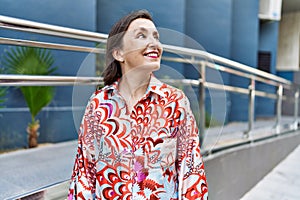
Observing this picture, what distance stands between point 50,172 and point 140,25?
1.18 meters

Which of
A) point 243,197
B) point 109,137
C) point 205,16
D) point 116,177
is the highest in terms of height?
point 205,16

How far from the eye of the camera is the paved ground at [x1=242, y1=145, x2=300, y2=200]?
231 cm

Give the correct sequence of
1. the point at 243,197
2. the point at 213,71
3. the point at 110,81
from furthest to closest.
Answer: the point at 243,197 < the point at 213,71 < the point at 110,81

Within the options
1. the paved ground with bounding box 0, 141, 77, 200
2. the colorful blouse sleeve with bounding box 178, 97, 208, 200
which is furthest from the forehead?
the paved ground with bounding box 0, 141, 77, 200

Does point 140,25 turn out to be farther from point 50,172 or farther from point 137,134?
point 50,172

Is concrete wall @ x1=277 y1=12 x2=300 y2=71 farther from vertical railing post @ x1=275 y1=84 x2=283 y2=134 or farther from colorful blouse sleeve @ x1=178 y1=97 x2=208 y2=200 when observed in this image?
colorful blouse sleeve @ x1=178 y1=97 x2=208 y2=200

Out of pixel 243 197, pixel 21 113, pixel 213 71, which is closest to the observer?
pixel 213 71

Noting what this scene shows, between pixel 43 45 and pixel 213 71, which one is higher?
pixel 43 45

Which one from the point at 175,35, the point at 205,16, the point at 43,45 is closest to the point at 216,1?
the point at 205,16

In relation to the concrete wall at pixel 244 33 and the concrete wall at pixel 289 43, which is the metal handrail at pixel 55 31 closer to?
the concrete wall at pixel 244 33

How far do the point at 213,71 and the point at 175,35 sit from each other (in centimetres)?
71

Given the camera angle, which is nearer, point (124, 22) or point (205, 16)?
point (124, 22)

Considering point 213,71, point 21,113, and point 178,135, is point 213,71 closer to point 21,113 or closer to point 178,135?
point 178,135

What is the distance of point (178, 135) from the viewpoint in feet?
2.69
